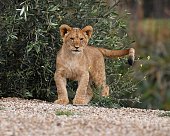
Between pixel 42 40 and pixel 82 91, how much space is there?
36.9 inches

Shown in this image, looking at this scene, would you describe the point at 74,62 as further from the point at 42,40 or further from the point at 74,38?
the point at 42,40

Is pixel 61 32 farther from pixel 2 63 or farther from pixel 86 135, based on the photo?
pixel 86 135

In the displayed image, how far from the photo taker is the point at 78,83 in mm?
10219

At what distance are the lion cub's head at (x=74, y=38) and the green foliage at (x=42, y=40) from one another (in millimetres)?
Result: 208

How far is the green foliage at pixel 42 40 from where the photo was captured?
33.9ft

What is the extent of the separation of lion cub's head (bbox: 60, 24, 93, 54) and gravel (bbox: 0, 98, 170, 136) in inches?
40.5

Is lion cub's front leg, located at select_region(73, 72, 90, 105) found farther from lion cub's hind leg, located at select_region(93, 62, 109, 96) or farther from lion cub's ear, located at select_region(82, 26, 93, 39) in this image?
lion cub's ear, located at select_region(82, 26, 93, 39)

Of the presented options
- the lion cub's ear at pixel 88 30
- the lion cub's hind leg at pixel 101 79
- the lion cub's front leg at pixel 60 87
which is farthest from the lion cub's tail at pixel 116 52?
the lion cub's front leg at pixel 60 87

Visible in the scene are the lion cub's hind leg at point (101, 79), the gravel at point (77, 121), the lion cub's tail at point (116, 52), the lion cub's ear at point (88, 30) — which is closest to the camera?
the gravel at point (77, 121)

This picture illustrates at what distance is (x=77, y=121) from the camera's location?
789 centimetres

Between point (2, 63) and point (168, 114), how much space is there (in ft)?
8.98

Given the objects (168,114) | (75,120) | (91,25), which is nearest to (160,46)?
(91,25)

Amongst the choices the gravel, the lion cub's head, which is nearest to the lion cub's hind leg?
the lion cub's head

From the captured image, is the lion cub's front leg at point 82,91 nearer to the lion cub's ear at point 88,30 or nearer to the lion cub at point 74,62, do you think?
the lion cub at point 74,62
